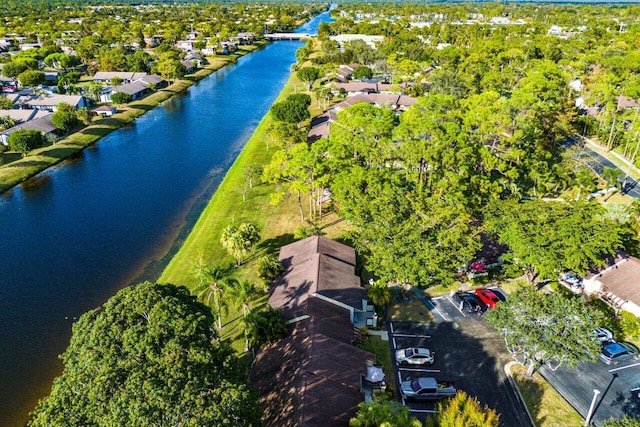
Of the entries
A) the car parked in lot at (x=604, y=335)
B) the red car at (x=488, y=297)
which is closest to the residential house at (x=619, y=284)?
the car parked in lot at (x=604, y=335)

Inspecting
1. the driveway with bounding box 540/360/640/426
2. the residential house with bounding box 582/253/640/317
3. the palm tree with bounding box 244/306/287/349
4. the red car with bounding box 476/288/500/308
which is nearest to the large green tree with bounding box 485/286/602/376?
the driveway with bounding box 540/360/640/426

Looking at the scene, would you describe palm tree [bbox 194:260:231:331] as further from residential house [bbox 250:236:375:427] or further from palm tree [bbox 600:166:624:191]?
palm tree [bbox 600:166:624:191]

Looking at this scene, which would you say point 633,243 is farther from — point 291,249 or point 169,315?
point 169,315

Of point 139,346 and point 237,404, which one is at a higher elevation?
point 139,346

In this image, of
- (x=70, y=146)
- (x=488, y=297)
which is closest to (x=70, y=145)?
(x=70, y=146)

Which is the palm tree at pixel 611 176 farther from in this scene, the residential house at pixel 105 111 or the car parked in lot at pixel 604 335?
the residential house at pixel 105 111

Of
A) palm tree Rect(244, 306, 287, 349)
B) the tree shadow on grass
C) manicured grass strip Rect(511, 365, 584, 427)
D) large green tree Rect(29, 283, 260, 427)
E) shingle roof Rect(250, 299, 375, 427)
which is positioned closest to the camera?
large green tree Rect(29, 283, 260, 427)

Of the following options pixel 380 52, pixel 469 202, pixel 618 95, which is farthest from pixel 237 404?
pixel 380 52
